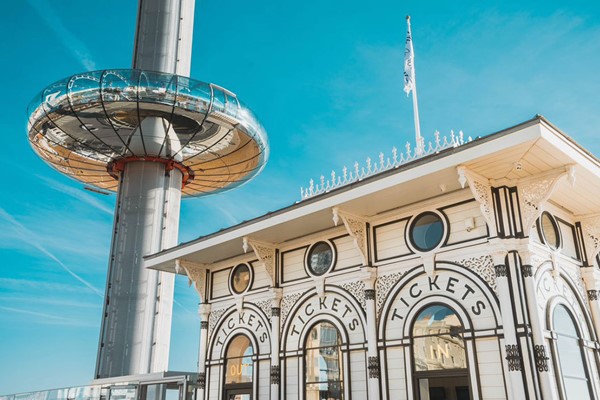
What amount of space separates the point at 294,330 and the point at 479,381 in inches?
184

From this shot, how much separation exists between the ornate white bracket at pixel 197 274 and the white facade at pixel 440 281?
1.80 meters

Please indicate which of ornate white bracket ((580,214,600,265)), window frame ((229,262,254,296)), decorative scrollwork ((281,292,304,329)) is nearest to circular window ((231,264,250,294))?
window frame ((229,262,254,296))

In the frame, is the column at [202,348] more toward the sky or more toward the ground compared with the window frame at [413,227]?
more toward the ground

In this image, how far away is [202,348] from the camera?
1507cm

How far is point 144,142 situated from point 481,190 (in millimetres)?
17570

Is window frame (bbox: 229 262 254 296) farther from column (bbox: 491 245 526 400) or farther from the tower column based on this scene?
the tower column

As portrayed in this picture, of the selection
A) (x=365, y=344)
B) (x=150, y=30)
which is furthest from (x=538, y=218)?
(x=150, y=30)

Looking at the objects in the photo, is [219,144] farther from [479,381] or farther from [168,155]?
[479,381]

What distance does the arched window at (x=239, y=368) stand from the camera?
13695mm

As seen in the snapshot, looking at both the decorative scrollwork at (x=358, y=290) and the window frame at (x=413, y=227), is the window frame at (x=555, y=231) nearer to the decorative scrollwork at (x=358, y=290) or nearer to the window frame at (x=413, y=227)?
the window frame at (x=413, y=227)

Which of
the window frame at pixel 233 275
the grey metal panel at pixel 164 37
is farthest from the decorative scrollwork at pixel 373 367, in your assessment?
the grey metal panel at pixel 164 37

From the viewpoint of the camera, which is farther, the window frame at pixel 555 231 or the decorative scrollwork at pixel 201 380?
the decorative scrollwork at pixel 201 380

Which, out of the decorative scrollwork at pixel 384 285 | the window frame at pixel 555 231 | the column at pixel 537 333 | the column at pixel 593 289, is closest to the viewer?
the column at pixel 537 333

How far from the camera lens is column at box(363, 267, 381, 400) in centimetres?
1076
